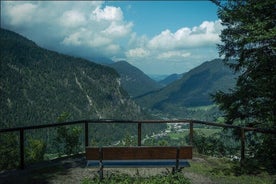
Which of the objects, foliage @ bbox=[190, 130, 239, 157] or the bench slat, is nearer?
the bench slat

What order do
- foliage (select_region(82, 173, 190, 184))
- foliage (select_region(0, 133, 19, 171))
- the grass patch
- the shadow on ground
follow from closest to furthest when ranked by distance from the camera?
foliage (select_region(82, 173, 190, 184)), the shadow on ground, the grass patch, foliage (select_region(0, 133, 19, 171))

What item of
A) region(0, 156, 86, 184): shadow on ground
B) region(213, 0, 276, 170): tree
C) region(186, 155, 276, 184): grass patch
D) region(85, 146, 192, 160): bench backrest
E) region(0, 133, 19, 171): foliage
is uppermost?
region(213, 0, 276, 170): tree

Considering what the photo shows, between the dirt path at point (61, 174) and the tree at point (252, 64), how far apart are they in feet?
10.1

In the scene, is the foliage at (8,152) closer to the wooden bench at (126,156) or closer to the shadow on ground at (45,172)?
the shadow on ground at (45,172)

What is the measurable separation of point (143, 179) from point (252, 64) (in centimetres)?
629

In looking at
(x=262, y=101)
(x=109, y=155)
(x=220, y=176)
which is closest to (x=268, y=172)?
(x=220, y=176)

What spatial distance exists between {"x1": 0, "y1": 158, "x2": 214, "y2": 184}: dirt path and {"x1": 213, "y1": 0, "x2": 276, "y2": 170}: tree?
3091 millimetres

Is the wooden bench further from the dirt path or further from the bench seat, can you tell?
the dirt path

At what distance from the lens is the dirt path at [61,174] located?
9961 mm

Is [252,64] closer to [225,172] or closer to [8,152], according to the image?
[225,172]

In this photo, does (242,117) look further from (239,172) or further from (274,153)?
(239,172)

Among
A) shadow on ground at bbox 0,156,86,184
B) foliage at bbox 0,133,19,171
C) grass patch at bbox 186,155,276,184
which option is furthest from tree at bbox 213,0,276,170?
foliage at bbox 0,133,19,171

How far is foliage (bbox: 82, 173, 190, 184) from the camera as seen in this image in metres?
9.53

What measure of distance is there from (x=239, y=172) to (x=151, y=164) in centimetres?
293
